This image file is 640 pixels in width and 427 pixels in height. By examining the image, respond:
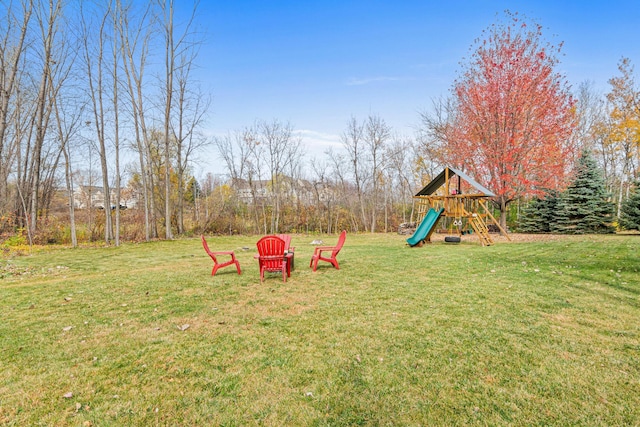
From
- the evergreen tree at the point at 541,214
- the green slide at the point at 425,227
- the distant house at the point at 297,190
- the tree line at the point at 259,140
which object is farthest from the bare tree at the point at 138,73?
the evergreen tree at the point at 541,214

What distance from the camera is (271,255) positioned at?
6008mm

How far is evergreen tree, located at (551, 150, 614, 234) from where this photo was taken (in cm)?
1653

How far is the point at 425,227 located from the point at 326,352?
9557mm

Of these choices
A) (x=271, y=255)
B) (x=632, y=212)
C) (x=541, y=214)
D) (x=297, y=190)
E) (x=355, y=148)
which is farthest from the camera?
(x=355, y=148)

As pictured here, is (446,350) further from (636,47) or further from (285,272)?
(636,47)

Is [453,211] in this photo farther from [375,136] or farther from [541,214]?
[375,136]

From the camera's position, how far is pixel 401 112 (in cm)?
2133

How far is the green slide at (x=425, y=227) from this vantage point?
1112 centimetres

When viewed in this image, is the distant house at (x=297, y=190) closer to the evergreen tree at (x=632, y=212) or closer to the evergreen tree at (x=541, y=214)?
the evergreen tree at (x=541, y=214)

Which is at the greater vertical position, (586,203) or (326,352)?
(586,203)

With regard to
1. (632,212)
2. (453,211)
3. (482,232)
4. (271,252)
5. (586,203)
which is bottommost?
(482,232)

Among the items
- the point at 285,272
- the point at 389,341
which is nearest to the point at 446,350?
the point at 389,341

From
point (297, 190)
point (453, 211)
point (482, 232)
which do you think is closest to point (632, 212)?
point (482, 232)

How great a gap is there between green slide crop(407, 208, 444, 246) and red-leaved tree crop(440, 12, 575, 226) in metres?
5.01
